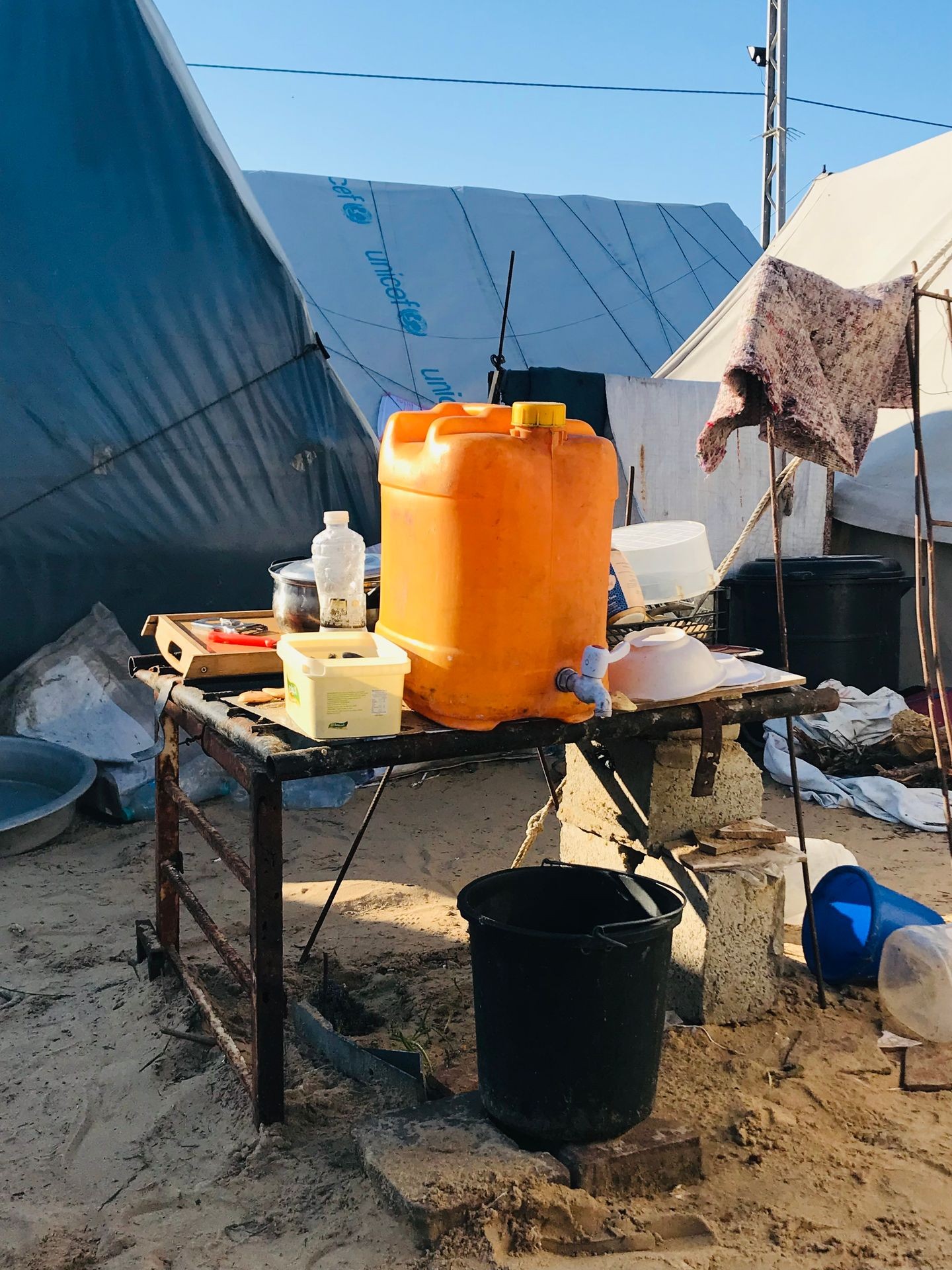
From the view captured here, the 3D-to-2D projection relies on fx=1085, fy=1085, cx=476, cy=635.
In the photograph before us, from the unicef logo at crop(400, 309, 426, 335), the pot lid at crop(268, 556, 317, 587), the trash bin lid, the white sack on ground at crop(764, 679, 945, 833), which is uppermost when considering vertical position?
the unicef logo at crop(400, 309, 426, 335)

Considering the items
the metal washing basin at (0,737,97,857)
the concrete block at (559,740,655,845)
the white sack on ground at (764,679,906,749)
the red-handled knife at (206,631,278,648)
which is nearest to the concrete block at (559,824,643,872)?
the concrete block at (559,740,655,845)

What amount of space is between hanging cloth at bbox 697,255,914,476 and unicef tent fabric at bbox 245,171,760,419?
33.2 feet

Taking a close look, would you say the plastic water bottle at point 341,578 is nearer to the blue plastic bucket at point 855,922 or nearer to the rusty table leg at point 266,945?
the rusty table leg at point 266,945

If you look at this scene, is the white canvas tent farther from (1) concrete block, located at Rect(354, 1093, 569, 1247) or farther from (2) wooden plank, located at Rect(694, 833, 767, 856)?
(1) concrete block, located at Rect(354, 1093, 569, 1247)

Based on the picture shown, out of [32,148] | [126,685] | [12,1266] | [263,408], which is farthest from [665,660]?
[32,148]

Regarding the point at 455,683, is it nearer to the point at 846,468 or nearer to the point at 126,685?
the point at 846,468

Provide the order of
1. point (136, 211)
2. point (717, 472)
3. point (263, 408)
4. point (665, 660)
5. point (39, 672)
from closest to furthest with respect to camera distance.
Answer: point (665, 660) → point (39, 672) → point (136, 211) → point (263, 408) → point (717, 472)

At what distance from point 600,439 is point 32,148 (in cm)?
493

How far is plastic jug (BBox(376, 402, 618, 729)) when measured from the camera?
2.43 metres

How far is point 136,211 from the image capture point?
20.6 feet

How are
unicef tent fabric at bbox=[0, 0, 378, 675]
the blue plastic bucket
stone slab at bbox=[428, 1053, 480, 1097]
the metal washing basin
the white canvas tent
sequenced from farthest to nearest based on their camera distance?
the white canvas tent, unicef tent fabric at bbox=[0, 0, 378, 675], the metal washing basin, the blue plastic bucket, stone slab at bbox=[428, 1053, 480, 1097]

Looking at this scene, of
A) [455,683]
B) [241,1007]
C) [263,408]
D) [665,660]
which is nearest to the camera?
[455,683]

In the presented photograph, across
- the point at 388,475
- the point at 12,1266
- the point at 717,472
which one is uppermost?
the point at 717,472

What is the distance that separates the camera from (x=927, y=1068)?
300cm
